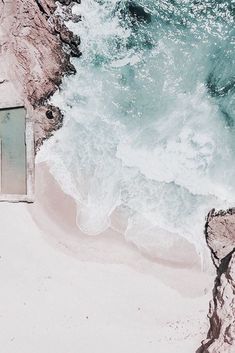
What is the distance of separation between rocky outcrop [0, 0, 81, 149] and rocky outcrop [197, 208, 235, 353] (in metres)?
4.78

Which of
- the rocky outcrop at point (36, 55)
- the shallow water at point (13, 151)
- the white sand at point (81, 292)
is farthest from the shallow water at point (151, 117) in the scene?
the white sand at point (81, 292)

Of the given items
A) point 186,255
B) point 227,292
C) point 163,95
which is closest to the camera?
point 227,292

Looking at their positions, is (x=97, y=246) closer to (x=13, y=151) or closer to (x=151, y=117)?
(x=13, y=151)

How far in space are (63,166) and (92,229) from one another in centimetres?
176

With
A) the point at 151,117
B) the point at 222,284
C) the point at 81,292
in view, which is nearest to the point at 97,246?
the point at 81,292

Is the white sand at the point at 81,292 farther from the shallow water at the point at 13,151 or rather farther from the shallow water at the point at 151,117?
the shallow water at the point at 151,117

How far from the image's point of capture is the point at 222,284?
12086mm

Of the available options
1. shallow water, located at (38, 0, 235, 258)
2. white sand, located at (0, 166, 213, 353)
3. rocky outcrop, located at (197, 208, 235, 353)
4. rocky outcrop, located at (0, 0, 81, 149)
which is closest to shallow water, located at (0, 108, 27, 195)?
rocky outcrop, located at (0, 0, 81, 149)

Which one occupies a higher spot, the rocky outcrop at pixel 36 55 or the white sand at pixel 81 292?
the rocky outcrop at pixel 36 55

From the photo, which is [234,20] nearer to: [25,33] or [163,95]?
[163,95]

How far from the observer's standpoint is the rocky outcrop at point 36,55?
12.9 meters

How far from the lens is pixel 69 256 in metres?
12.6

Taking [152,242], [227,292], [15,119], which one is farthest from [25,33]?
[227,292]

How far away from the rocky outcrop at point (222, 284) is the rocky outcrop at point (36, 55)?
478 cm
